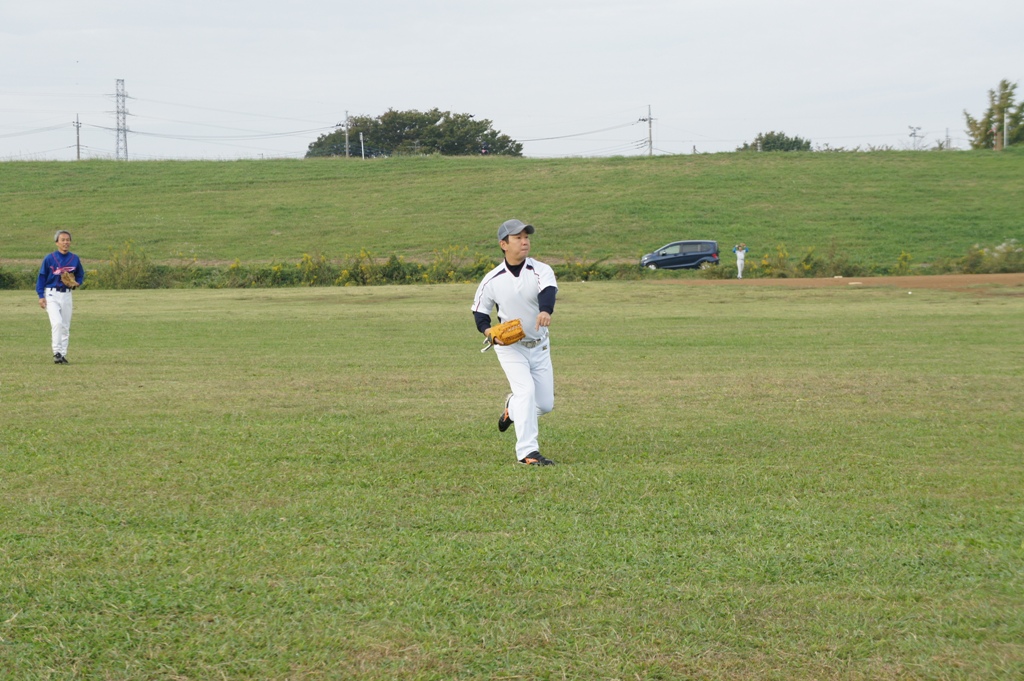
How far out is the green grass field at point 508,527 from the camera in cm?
458

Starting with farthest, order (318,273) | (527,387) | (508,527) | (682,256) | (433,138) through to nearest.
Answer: (433,138) → (682,256) → (318,273) → (527,387) → (508,527)

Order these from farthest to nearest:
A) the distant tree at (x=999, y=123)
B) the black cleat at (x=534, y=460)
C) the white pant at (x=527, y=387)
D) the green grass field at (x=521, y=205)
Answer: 1. the distant tree at (x=999, y=123)
2. the green grass field at (x=521, y=205)
3. the white pant at (x=527, y=387)
4. the black cleat at (x=534, y=460)

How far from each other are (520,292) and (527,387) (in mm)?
765

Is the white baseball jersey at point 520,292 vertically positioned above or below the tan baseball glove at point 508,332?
above

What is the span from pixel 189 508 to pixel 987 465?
231 inches

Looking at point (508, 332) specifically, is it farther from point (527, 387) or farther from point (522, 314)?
point (527, 387)

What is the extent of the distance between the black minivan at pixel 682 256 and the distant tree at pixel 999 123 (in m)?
38.2

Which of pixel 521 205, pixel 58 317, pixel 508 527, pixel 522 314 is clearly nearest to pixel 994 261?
pixel 521 205

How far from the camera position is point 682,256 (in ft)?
163

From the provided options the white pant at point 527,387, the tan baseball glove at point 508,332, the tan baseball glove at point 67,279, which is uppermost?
the tan baseball glove at point 67,279

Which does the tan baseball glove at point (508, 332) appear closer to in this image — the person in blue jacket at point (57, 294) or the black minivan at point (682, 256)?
the person in blue jacket at point (57, 294)

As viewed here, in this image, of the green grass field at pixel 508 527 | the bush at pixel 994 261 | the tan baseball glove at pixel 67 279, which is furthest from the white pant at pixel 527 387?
the bush at pixel 994 261

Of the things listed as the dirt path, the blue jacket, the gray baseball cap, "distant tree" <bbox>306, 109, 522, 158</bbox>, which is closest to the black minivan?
the dirt path

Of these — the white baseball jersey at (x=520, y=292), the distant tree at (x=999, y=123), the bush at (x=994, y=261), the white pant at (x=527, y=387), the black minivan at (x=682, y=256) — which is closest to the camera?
the white pant at (x=527, y=387)
